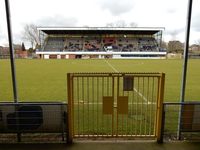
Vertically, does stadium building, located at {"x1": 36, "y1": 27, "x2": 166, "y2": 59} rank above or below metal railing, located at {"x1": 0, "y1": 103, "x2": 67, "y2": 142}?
above

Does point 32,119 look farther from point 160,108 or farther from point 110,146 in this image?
point 160,108

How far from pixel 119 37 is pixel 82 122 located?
50.3 meters

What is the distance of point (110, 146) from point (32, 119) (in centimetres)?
148

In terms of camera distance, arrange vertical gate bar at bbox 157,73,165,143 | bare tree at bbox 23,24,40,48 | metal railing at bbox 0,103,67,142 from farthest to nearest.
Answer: bare tree at bbox 23,24,40,48
metal railing at bbox 0,103,67,142
vertical gate bar at bbox 157,73,165,143

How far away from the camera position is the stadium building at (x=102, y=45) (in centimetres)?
5047

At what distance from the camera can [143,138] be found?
13.4 feet

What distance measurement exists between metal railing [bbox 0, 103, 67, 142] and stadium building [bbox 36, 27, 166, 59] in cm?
4627

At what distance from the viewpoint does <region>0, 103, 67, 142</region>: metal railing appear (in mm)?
3861

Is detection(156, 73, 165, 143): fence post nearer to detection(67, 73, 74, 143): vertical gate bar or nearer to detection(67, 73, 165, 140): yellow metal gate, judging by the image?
detection(67, 73, 165, 140): yellow metal gate

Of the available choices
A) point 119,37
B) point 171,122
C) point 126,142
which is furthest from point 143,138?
point 119,37

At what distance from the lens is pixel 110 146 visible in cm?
383

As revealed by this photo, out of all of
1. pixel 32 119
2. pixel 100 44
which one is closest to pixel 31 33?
pixel 100 44

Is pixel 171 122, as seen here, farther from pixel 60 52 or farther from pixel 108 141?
pixel 60 52

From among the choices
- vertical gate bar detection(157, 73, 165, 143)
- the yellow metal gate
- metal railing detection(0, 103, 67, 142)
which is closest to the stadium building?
the yellow metal gate
